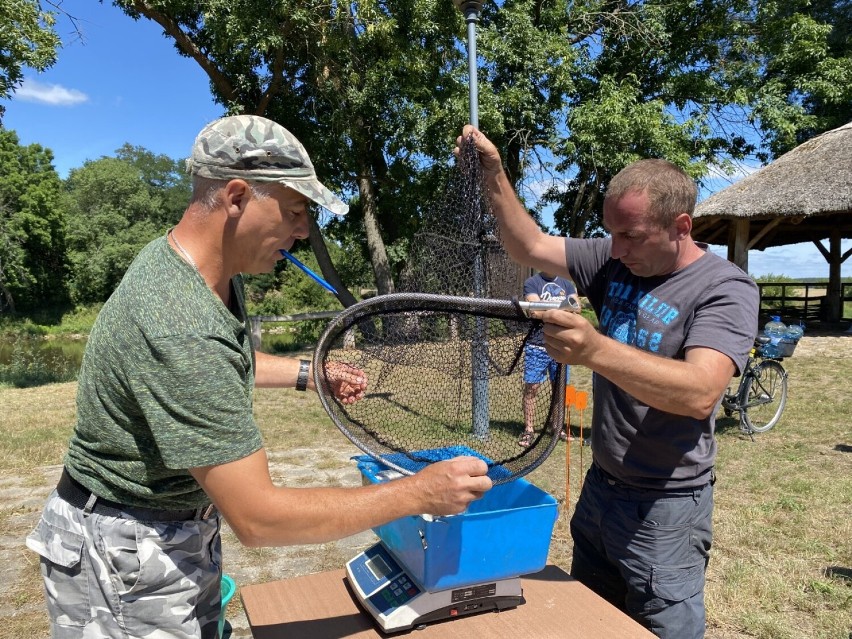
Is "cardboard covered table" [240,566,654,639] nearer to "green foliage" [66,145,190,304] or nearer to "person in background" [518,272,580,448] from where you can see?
"person in background" [518,272,580,448]

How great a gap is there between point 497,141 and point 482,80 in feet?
4.30

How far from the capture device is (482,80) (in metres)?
13.4

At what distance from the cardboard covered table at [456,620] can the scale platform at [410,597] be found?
0.04m

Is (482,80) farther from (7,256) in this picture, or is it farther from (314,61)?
(7,256)

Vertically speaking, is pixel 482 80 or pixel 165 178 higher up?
pixel 165 178

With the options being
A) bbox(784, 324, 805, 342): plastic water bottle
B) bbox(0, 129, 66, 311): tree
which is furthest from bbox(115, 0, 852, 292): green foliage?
bbox(0, 129, 66, 311): tree

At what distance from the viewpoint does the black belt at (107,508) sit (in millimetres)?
1337

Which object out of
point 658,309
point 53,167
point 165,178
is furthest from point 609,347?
point 165,178

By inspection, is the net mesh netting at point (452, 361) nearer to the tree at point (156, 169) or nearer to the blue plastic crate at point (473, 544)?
the blue plastic crate at point (473, 544)

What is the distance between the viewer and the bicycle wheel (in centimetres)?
653

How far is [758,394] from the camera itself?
678 cm

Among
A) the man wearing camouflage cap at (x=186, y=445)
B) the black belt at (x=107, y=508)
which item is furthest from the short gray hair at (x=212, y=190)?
the black belt at (x=107, y=508)

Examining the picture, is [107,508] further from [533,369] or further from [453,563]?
[533,369]

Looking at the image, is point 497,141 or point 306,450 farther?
point 497,141
